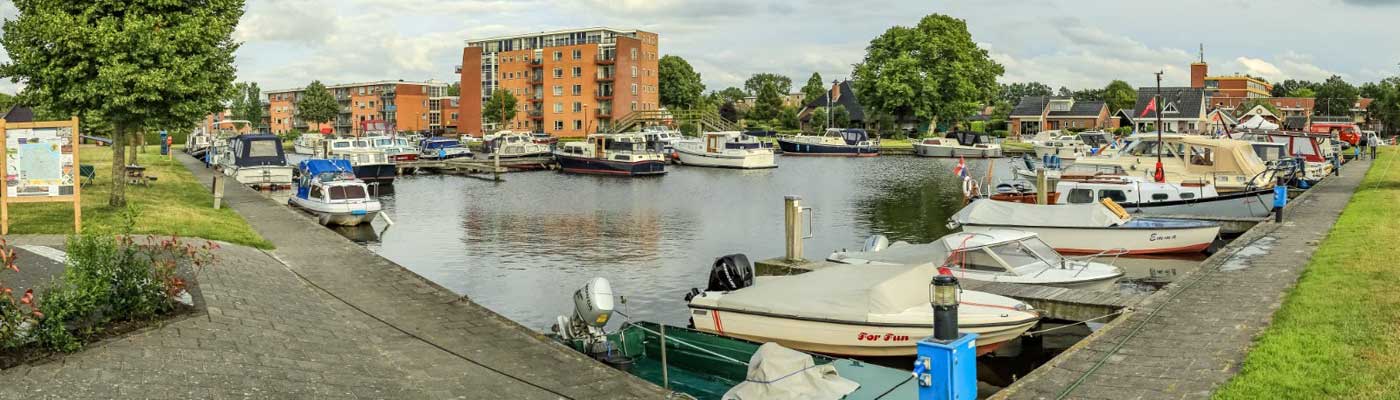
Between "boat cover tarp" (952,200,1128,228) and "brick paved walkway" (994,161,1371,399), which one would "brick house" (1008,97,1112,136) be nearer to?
"boat cover tarp" (952,200,1128,228)

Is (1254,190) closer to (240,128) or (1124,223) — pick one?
(1124,223)

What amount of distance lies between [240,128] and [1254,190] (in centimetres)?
16611

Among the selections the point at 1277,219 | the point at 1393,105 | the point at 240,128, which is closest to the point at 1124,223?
the point at 1277,219

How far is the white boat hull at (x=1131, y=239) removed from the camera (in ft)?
95.0

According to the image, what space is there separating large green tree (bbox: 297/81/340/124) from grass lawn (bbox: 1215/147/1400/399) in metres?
176

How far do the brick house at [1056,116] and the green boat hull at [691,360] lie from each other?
125 meters

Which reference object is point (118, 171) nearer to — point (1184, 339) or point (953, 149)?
point (1184, 339)

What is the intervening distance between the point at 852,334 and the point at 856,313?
377 mm

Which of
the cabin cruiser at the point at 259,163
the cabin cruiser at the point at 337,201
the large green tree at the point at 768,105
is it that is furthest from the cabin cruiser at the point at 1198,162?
the large green tree at the point at 768,105

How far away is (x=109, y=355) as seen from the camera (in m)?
12.9

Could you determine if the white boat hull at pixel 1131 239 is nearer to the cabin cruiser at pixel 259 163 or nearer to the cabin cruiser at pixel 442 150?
the cabin cruiser at pixel 259 163

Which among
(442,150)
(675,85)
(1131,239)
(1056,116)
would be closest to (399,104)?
(675,85)

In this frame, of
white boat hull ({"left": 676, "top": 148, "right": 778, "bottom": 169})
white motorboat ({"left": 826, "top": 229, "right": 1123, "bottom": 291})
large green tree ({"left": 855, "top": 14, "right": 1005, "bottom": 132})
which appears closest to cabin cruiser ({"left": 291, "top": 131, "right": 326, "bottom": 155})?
white boat hull ({"left": 676, "top": 148, "right": 778, "bottom": 169})

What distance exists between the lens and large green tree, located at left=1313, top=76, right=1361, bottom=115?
166438mm
